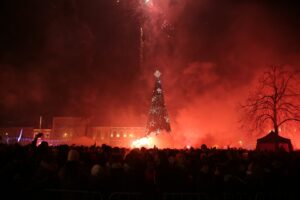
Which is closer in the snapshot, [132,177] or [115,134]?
[132,177]

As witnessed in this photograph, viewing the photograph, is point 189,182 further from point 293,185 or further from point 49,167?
point 49,167

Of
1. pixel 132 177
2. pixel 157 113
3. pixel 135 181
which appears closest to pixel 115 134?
pixel 157 113

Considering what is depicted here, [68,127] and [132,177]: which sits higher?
[68,127]

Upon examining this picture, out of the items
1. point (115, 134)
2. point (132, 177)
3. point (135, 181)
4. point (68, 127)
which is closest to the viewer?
point (135, 181)

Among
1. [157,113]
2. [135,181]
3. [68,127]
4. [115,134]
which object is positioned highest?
[68,127]

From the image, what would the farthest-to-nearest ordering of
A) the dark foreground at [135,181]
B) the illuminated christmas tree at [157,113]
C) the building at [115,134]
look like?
1. the building at [115,134]
2. the illuminated christmas tree at [157,113]
3. the dark foreground at [135,181]

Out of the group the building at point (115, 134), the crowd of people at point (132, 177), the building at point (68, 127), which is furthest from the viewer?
the building at point (115, 134)

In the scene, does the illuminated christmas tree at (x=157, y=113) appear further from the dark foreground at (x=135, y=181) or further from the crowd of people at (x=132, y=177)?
the dark foreground at (x=135, y=181)

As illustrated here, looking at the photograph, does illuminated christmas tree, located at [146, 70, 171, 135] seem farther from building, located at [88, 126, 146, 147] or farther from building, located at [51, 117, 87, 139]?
building, located at [51, 117, 87, 139]

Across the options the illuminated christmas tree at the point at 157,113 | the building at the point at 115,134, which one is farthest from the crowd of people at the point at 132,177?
the building at the point at 115,134

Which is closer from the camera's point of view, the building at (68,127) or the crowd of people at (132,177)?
the crowd of people at (132,177)

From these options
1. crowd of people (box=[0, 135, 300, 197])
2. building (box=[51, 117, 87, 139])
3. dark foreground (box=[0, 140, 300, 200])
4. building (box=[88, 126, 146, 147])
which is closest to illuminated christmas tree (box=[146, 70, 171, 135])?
crowd of people (box=[0, 135, 300, 197])

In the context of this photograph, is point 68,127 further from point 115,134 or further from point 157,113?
point 157,113

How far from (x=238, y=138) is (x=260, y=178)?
1722 inches
